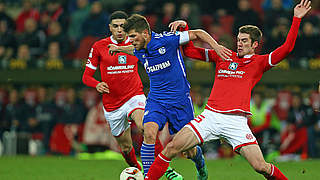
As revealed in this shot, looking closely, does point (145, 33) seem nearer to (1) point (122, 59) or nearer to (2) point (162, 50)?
(2) point (162, 50)

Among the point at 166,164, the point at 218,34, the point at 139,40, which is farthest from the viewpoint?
the point at 218,34

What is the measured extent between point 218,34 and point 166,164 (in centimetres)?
898

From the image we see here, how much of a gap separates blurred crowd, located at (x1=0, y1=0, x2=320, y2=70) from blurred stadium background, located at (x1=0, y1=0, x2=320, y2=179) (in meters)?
0.03

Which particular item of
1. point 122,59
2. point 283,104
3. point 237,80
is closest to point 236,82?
point 237,80

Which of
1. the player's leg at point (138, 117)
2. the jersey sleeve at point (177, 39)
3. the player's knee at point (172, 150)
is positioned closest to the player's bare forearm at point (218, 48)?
the jersey sleeve at point (177, 39)

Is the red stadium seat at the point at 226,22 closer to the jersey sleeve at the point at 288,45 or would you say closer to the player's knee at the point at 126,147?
the player's knee at the point at 126,147

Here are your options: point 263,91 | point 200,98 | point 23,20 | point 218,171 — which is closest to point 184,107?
point 218,171

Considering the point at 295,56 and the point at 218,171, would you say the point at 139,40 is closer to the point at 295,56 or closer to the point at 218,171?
the point at 218,171

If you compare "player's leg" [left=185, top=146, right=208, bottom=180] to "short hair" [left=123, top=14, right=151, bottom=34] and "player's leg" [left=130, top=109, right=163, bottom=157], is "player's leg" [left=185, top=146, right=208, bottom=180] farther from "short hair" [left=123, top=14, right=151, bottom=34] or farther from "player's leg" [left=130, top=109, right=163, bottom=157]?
"short hair" [left=123, top=14, right=151, bottom=34]

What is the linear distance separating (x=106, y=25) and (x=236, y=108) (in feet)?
30.7

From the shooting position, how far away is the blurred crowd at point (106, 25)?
1550cm

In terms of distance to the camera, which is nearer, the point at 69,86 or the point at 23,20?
the point at 69,86

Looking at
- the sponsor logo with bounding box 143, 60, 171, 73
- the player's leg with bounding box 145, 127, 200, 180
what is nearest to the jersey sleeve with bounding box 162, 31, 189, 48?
the sponsor logo with bounding box 143, 60, 171, 73

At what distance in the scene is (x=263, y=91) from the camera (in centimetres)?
1562
